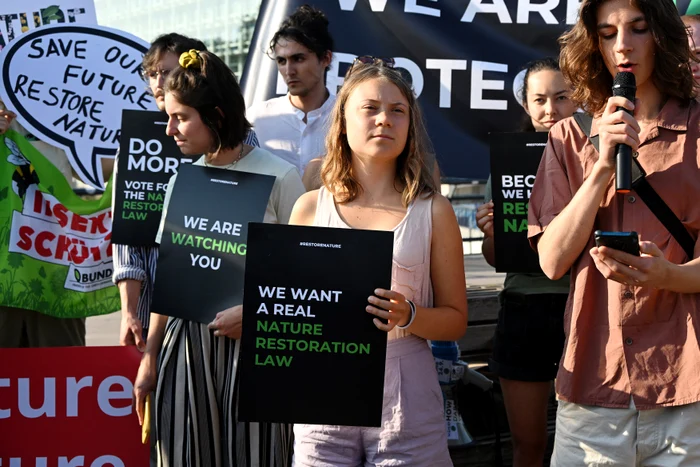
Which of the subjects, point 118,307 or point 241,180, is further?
point 118,307

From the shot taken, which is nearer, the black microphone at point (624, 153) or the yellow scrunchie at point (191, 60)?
the black microphone at point (624, 153)

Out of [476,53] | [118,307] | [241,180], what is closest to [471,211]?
[476,53]

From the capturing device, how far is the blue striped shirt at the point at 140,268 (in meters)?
3.88

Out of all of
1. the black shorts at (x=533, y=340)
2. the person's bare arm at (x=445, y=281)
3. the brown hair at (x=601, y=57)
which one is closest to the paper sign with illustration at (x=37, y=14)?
the black shorts at (x=533, y=340)

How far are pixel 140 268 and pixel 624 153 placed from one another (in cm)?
236

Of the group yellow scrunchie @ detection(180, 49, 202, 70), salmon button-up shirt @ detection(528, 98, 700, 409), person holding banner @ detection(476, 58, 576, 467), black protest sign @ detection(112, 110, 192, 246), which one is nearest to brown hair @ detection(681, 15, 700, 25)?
person holding banner @ detection(476, 58, 576, 467)

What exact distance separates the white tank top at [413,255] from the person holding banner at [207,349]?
0.76m

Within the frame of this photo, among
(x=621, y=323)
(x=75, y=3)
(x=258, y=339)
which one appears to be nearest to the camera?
(x=621, y=323)

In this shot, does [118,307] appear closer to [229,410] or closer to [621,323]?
[229,410]

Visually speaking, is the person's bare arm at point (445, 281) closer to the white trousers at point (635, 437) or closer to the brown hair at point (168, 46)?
the white trousers at point (635, 437)

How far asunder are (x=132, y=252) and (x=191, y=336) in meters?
0.75

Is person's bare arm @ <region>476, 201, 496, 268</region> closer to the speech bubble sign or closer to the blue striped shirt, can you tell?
the blue striped shirt

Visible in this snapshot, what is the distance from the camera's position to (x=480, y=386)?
454 centimetres

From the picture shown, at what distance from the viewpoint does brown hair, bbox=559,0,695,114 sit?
2.39 m
